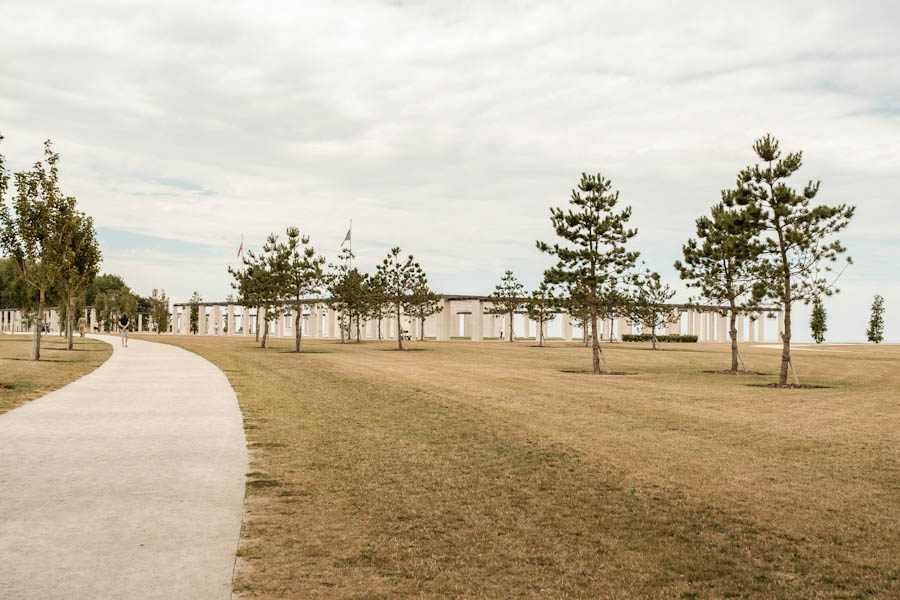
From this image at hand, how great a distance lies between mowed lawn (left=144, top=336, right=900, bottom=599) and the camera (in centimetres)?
509

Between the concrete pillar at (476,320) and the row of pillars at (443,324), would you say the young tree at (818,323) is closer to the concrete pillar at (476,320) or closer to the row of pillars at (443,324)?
the row of pillars at (443,324)

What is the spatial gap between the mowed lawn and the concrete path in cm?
36

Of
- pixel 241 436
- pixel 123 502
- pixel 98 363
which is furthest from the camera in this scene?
pixel 98 363

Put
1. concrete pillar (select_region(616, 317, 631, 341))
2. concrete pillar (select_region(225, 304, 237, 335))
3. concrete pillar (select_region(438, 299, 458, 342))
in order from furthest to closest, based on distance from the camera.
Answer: concrete pillar (select_region(225, 304, 237, 335)) < concrete pillar (select_region(616, 317, 631, 341)) < concrete pillar (select_region(438, 299, 458, 342))

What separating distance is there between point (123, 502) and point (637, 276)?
93.8 feet

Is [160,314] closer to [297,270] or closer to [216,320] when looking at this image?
[216,320]

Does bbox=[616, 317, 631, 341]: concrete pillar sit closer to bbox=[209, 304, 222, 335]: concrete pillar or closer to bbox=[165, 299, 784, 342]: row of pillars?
bbox=[165, 299, 784, 342]: row of pillars

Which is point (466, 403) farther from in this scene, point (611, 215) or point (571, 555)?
point (611, 215)

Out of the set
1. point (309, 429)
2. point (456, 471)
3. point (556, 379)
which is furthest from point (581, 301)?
point (456, 471)

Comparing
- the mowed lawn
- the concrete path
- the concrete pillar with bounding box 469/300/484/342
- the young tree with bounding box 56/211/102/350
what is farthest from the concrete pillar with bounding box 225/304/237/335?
the concrete path

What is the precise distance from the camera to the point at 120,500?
668 cm

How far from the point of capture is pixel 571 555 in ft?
18.5

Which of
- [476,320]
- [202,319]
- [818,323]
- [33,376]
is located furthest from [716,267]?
[202,319]

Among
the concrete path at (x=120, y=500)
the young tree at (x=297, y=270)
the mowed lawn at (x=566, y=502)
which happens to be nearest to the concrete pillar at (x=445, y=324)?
the young tree at (x=297, y=270)
